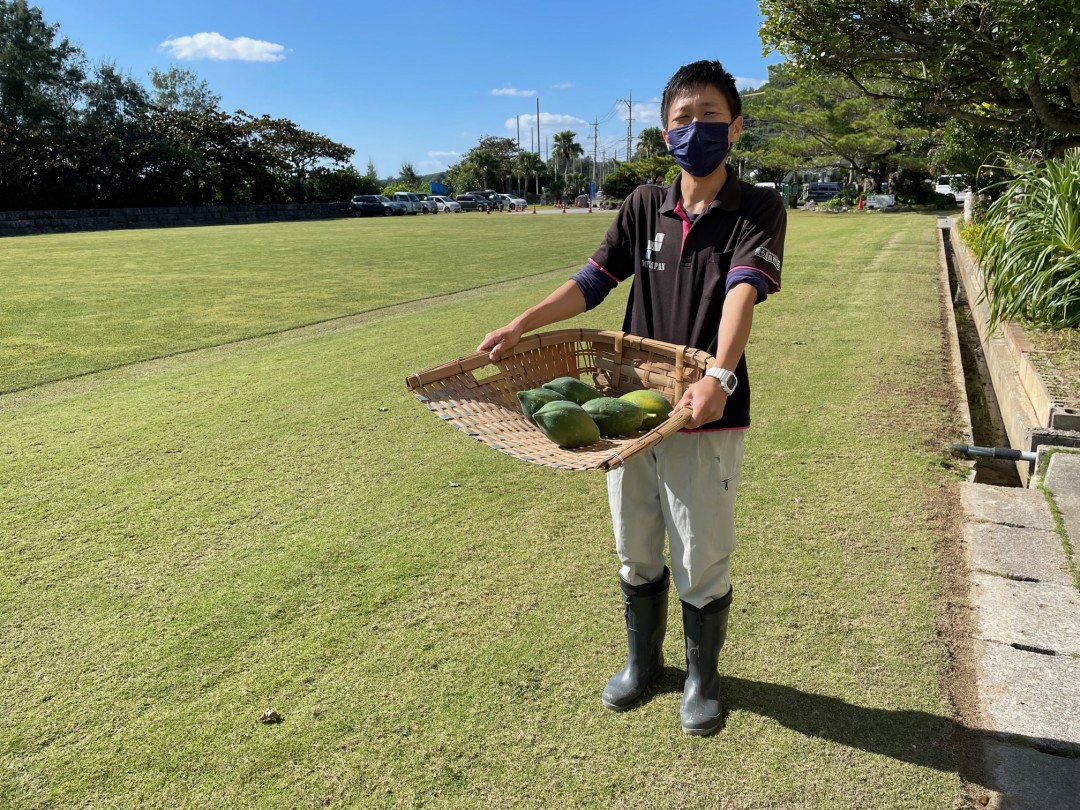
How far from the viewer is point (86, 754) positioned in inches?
94.9

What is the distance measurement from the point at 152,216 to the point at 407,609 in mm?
43810

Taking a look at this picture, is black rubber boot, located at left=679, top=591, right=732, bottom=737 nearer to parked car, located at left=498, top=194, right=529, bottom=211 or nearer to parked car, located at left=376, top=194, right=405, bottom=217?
parked car, located at left=376, top=194, right=405, bottom=217

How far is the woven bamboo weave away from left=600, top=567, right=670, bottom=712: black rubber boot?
70 centimetres

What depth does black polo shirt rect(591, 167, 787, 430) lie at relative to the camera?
228 cm

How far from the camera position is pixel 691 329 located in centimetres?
243

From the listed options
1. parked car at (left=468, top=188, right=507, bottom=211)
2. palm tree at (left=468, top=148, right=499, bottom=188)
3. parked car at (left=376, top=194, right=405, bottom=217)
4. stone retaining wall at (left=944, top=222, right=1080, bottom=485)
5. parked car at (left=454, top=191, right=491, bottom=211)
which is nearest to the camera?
stone retaining wall at (left=944, top=222, right=1080, bottom=485)

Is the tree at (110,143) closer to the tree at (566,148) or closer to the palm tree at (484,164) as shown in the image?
the palm tree at (484,164)

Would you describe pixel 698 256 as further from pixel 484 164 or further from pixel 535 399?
pixel 484 164

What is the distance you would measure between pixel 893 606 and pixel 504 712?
5.53ft

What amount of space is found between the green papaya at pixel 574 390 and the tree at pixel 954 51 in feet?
34.8

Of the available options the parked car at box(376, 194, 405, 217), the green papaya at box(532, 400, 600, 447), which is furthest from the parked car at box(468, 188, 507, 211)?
the green papaya at box(532, 400, 600, 447)

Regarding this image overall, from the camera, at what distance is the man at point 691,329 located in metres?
2.28

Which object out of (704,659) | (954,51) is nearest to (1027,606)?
(704,659)

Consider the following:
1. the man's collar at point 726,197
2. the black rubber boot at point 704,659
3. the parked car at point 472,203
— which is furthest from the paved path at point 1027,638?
the parked car at point 472,203
